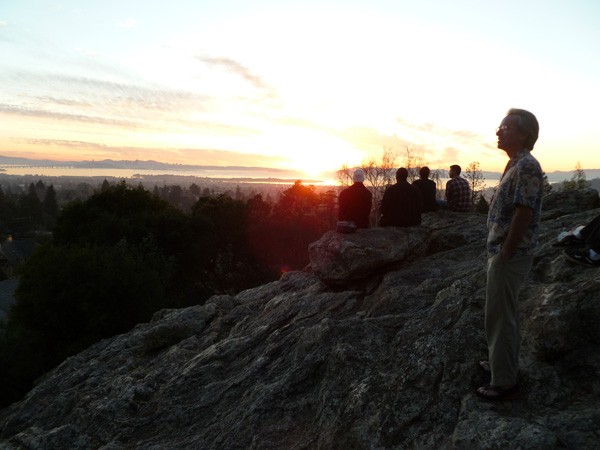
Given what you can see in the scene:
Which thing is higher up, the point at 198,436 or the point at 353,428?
the point at 353,428

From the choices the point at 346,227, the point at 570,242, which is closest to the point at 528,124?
the point at 570,242

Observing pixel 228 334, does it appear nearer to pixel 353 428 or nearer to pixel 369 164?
pixel 353 428

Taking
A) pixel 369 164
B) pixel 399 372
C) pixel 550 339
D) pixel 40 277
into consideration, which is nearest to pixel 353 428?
pixel 399 372

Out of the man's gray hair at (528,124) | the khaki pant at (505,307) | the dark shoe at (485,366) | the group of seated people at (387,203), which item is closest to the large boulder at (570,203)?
the group of seated people at (387,203)

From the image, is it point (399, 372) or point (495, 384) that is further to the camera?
point (399, 372)

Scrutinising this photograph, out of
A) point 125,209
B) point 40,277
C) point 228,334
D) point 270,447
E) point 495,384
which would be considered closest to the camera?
point 495,384

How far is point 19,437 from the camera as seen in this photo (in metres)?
10.6

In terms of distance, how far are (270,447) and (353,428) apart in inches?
58.9

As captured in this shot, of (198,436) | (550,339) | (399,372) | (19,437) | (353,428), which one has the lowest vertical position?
(19,437)

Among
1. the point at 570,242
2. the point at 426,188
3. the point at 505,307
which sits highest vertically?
the point at 426,188

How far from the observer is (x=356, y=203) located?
12.7 m

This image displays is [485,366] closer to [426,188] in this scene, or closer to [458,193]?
[426,188]

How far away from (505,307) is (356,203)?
760 centimetres

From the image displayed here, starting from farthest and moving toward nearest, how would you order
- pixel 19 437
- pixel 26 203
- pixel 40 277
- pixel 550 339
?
pixel 26 203 → pixel 40 277 → pixel 19 437 → pixel 550 339
